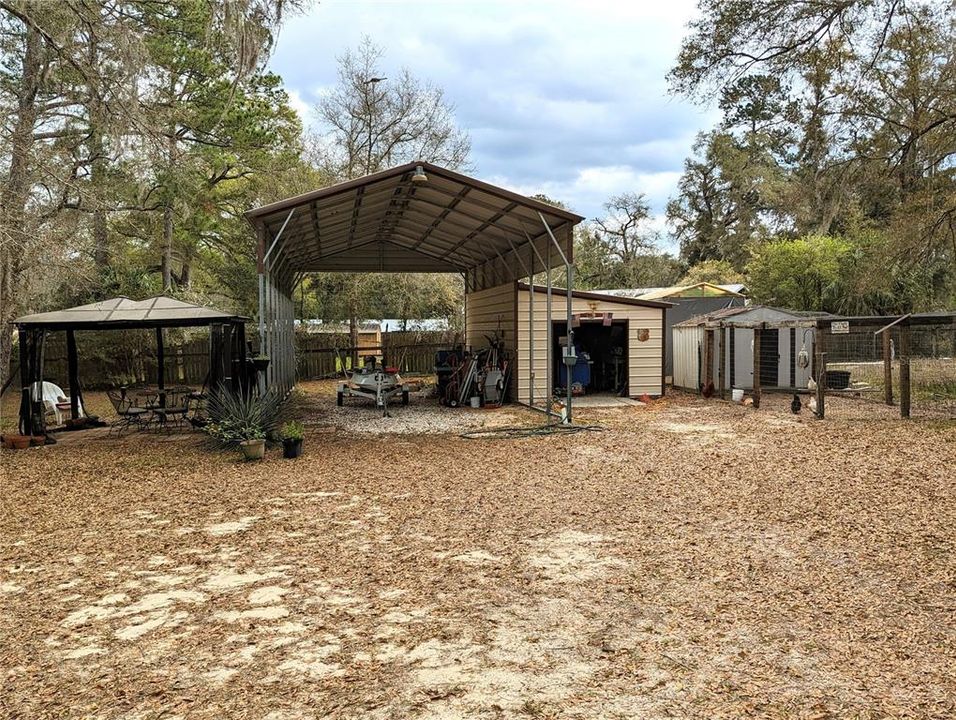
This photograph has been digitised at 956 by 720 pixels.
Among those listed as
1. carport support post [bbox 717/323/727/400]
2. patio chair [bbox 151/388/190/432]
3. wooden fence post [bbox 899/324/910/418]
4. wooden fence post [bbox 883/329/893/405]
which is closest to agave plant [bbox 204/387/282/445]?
patio chair [bbox 151/388/190/432]

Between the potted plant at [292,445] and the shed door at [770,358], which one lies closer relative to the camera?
the potted plant at [292,445]

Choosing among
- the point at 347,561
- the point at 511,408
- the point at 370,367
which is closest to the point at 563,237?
the point at 511,408

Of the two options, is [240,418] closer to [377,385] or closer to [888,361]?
[377,385]

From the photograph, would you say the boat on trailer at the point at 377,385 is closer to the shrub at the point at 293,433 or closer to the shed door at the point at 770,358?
the shrub at the point at 293,433

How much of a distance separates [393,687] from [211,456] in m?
6.39

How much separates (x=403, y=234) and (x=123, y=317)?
7.52 metres

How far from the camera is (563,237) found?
1098cm

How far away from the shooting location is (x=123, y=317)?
966 cm

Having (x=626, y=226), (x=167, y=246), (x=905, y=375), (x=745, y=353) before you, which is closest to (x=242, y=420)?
(x=905, y=375)

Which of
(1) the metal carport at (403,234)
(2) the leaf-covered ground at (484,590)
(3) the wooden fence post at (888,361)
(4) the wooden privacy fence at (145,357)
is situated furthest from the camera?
(4) the wooden privacy fence at (145,357)

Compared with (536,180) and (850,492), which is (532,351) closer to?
(850,492)

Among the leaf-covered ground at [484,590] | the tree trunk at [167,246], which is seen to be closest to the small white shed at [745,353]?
the leaf-covered ground at [484,590]

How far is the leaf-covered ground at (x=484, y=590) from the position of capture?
2836mm

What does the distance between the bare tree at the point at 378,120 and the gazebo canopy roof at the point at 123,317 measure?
1283cm
